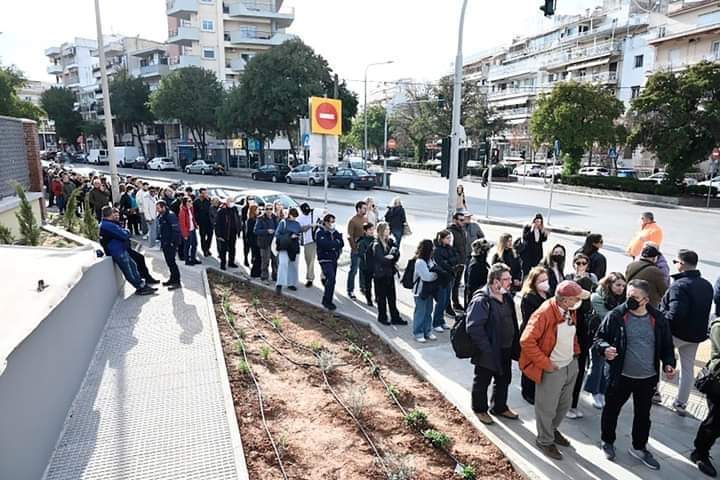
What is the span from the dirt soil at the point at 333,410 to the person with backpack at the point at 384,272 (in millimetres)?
542

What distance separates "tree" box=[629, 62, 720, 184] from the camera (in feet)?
80.4

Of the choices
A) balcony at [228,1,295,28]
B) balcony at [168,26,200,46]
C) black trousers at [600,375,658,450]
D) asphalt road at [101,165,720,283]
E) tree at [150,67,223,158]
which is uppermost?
balcony at [228,1,295,28]

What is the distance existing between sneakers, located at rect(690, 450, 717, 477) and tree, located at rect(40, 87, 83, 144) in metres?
82.4

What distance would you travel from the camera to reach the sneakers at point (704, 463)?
4.29 meters

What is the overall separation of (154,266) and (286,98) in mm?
30128

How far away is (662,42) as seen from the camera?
1612 inches

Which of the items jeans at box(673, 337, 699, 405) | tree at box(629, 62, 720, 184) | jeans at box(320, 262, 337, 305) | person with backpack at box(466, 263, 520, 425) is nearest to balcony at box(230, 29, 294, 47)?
tree at box(629, 62, 720, 184)

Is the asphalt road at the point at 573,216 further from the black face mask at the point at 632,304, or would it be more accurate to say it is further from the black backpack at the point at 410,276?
the black face mask at the point at 632,304

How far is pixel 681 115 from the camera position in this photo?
25.0 meters

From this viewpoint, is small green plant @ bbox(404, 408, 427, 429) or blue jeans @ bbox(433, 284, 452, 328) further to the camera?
blue jeans @ bbox(433, 284, 452, 328)

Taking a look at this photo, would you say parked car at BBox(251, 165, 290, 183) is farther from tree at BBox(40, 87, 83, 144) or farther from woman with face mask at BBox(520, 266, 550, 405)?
tree at BBox(40, 87, 83, 144)

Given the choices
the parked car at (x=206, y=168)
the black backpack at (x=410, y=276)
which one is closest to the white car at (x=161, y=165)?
the parked car at (x=206, y=168)

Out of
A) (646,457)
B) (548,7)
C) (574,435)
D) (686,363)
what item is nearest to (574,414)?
(574,435)

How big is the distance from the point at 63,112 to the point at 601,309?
3215 inches
